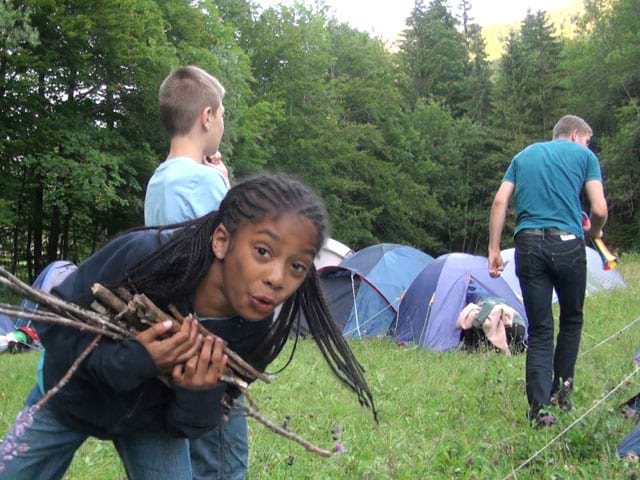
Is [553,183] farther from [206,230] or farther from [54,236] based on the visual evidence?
[54,236]

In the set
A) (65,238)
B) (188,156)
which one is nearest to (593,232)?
(188,156)

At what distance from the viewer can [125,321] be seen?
4.84 ft

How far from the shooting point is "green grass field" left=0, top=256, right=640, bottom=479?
290cm

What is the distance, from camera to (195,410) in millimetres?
1500

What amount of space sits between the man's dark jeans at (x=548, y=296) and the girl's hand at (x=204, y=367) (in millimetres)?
2600

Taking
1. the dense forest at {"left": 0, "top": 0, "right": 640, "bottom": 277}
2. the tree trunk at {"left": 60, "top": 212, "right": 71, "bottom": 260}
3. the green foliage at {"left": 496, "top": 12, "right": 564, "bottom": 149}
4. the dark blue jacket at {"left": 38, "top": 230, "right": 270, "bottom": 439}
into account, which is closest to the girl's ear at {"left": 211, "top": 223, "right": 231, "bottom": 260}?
the dark blue jacket at {"left": 38, "top": 230, "right": 270, "bottom": 439}

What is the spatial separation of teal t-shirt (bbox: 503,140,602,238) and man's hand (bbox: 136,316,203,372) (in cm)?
275

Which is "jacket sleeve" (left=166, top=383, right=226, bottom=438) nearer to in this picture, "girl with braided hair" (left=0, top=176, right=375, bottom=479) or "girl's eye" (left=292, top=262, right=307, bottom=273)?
"girl with braided hair" (left=0, top=176, right=375, bottom=479)

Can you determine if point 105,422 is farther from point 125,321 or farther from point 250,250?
point 250,250

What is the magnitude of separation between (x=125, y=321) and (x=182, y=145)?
39.5 inches

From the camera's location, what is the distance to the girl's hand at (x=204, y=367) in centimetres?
140

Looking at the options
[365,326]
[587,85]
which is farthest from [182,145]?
[587,85]

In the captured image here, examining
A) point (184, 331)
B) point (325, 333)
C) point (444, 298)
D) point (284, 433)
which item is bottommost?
point (444, 298)

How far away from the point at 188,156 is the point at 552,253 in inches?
86.3
